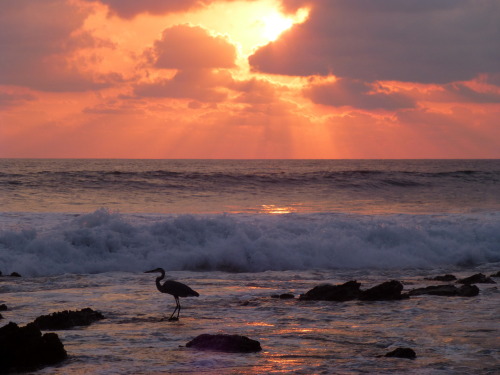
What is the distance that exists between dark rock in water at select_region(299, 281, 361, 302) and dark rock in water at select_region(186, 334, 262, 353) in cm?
486

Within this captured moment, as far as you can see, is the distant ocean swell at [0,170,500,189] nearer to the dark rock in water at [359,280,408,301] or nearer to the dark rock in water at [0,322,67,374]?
the dark rock in water at [359,280,408,301]

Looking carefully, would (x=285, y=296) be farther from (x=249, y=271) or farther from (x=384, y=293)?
(x=249, y=271)

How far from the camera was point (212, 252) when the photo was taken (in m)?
23.6

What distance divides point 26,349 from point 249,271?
564 inches

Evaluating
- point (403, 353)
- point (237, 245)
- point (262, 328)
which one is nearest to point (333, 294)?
point (262, 328)

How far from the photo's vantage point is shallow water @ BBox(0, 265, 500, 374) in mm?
8602

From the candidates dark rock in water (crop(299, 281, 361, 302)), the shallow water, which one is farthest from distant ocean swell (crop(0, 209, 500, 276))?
dark rock in water (crop(299, 281, 361, 302))

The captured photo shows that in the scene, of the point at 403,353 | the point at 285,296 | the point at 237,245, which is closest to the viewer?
the point at 403,353

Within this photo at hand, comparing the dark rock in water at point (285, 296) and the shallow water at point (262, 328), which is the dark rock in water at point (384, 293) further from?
the dark rock in water at point (285, 296)

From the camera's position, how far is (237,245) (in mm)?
24141

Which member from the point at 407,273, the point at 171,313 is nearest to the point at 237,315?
the point at 171,313

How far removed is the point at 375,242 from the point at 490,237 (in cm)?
573

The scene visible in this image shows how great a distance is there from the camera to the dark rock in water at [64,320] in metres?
11.0

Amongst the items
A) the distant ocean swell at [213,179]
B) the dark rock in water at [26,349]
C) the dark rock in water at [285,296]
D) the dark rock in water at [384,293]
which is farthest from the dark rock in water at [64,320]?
the distant ocean swell at [213,179]
